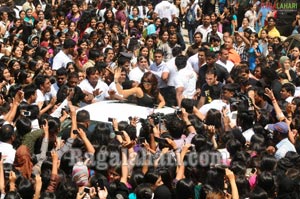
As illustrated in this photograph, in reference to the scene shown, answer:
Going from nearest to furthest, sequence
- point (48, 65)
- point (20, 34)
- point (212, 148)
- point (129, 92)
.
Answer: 1. point (212, 148)
2. point (129, 92)
3. point (48, 65)
4. point (20, 34)

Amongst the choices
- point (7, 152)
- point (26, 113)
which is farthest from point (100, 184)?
point (26, 113)

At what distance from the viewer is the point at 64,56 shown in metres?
17.0

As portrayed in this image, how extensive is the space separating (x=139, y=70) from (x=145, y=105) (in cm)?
218

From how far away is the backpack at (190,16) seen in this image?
73.7ft

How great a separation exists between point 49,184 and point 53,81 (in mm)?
5157

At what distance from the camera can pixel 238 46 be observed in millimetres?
18750

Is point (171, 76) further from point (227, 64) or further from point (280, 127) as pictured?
point (280, 127)

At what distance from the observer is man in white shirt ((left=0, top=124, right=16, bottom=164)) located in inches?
451

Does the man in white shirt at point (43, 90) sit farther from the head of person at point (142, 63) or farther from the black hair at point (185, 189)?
the black hair at point (185, 189)

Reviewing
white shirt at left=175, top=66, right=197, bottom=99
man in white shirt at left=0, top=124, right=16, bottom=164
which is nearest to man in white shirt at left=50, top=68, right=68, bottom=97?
white shirt at left=175, top=66, right=197, bottom=99

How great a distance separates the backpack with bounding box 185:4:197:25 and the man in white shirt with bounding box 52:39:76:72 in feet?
19.6

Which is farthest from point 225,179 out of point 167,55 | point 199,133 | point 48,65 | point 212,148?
point 167,55

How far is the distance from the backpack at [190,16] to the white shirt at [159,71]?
6.50 meters

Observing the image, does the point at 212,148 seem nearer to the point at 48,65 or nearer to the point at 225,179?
the point at 225,179
